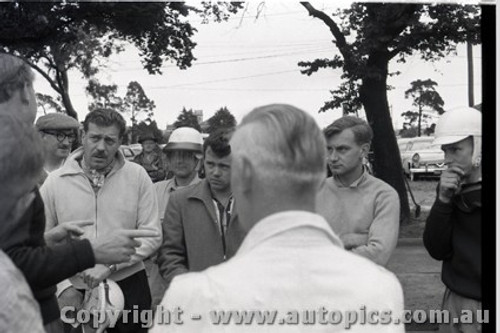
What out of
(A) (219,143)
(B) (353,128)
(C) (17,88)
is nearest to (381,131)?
(B) (353,128)

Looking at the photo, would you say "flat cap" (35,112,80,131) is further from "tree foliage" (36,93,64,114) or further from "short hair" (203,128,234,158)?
"short hair" (203,128,234,158)

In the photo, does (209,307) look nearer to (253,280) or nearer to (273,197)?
(253,280)

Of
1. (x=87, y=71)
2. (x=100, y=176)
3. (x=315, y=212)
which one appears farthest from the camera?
(x=87, y=71)

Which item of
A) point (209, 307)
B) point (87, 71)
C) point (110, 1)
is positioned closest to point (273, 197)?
point (209, 307)

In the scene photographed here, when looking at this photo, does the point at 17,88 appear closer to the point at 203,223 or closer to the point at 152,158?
the point at 203,223

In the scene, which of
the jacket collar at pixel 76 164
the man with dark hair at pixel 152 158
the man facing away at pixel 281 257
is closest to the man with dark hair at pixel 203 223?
the jacket collar at pixel 76 164

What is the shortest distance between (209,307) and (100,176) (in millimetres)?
1619

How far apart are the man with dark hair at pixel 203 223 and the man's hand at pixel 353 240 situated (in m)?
0.43

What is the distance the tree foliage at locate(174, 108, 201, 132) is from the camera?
3.05m

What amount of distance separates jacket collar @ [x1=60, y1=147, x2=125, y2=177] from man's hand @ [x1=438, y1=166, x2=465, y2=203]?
1.29 metres

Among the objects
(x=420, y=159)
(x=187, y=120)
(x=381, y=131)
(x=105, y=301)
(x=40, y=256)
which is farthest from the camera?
(x=420, y=159)

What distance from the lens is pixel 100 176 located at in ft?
8.47

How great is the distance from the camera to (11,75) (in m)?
1.81

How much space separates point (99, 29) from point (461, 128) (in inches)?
62.3
